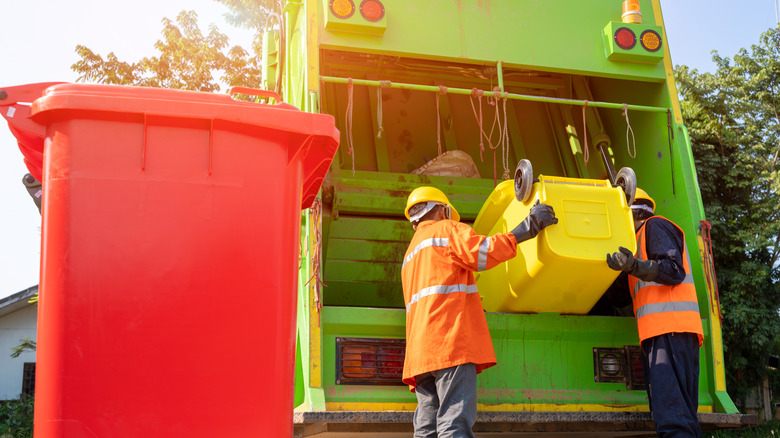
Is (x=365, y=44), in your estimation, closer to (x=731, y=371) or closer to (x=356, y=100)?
(x=356, y=100)

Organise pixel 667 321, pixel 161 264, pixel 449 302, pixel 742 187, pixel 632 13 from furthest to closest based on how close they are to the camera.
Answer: pixel 742 187, pixel 632 13, pixel 667 321, pixel 449 302, pixel 161 264

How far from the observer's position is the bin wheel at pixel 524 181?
3104 mm

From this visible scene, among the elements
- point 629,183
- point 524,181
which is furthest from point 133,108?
point 629,183

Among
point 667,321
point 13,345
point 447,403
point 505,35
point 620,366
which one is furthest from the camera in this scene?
point 13,345

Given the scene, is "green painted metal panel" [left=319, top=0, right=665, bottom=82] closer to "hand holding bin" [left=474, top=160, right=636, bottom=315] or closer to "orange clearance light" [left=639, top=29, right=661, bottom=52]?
"orange clearance light" [left=639, top=29, right=661, bottom=52]

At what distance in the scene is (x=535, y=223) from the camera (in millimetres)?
2916

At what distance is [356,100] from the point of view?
5.19 meters

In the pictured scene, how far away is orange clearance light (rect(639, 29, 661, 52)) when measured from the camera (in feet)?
12.4

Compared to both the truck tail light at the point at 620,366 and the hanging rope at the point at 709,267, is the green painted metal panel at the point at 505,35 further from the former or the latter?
the truck tail light at the point at 620,366

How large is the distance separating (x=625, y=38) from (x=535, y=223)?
1445mm

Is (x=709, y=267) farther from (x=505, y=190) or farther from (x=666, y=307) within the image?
(x=505, y=190)

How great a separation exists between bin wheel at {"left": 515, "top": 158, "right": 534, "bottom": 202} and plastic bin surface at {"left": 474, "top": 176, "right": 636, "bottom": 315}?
3cm

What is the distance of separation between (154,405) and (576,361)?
201 cm

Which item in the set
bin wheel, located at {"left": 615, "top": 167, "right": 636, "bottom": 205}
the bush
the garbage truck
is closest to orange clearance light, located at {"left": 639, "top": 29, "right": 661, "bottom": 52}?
the garbage truck
